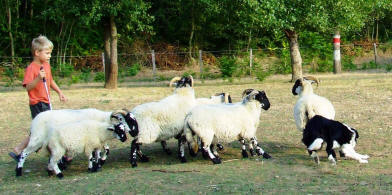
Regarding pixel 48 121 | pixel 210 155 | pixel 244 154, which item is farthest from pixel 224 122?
pixel 48 121

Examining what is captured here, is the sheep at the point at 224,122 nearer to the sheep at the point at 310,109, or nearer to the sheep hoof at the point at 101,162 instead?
the sheep at the point at 310,109

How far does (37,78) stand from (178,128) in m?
2.39

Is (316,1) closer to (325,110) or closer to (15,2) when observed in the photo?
(325,110)

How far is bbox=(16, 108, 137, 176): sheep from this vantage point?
8.30m

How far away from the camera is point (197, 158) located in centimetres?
926

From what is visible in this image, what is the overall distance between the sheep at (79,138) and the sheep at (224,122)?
3.64 feet

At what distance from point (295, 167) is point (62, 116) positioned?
11.9 ft

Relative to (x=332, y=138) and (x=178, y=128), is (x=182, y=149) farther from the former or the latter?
(x=332, y=138)

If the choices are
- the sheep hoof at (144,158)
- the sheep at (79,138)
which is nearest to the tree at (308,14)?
the sheep hoof at (144,158)

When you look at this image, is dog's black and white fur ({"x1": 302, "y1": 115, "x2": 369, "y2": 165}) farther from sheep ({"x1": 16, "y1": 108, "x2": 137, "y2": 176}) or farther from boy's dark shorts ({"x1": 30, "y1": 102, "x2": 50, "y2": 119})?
boy's dark shorts ({"x1": 30, "y1": 102, "x2": 50, "y2": 119})

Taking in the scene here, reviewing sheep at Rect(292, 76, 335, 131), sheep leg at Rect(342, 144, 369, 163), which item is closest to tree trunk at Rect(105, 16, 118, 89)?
sheep at Rect(292, 76, 335, 131)

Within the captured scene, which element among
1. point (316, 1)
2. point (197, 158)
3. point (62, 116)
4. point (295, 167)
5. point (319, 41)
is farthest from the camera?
point (319, 41)

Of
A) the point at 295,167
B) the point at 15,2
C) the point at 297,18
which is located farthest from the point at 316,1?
the point at 15,2

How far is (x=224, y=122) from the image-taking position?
8656mm
